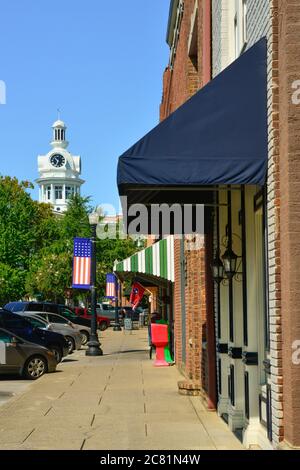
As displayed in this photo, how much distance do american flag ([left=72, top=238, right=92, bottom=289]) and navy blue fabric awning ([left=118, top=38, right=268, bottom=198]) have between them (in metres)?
20.5

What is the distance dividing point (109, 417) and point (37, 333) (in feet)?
38.3

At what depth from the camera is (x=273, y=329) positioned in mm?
7145

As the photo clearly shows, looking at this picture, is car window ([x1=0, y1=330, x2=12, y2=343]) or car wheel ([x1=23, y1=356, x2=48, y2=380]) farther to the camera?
car wheel ([x1=23, y1=356, x2=48, y2=380])

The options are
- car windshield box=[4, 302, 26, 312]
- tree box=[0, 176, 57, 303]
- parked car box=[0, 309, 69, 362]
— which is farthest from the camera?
tree box=[0, 176, 57, 303]

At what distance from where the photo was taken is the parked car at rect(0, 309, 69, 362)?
74.9 ft

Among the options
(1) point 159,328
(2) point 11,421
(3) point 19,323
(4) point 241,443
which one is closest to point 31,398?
(2) point 11,421

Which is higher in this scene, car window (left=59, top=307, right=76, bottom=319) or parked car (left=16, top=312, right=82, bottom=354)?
car window (left=59, top=307, right=76, bottom=319)

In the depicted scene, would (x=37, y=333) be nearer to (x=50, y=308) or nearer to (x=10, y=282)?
(x=50, y=308)

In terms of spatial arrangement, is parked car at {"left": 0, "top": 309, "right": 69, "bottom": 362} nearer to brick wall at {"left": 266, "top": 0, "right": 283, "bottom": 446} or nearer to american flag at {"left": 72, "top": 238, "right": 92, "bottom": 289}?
american flag at {"left": 72, "top": 238, "right": 92, "bottom": 289}

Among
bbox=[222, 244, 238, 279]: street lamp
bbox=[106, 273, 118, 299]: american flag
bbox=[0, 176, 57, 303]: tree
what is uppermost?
bbox=[0, 176, 57, 303]: tree

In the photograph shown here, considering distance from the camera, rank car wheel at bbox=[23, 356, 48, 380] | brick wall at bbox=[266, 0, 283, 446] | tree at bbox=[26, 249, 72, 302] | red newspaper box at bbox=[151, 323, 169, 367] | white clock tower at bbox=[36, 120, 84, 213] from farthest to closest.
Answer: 1. white clock tower at bbox=[36, 120, 84, 213]
2. tree at bbox=[26, 249, 72, 302]
3. red newspaper box at bbox=[151, 323, 169, 367]
4. car wheel at bbox=[23, 356, 48, 380]
5. brick wall at bbox=[266, 0, 283, 446]

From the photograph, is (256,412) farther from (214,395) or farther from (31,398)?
(31,398)

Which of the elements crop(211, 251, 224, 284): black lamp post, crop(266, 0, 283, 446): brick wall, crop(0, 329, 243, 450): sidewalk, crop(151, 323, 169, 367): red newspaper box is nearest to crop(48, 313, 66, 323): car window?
crop(151, 323, 169, 367): red newspaper box

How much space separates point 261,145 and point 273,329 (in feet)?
5.86
